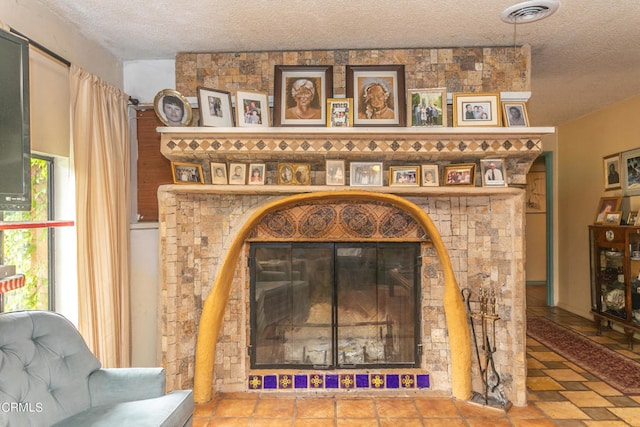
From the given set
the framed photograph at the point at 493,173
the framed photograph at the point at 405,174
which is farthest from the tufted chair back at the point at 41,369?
the framed photograph at the point at 493,173

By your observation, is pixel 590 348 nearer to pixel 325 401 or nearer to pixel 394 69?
pixel 325 401

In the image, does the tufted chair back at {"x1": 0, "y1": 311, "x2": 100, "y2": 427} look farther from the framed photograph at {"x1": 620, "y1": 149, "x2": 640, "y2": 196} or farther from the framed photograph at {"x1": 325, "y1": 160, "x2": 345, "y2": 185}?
the framed photograph at {"x1": 620, "y1": 149, "x2": 640, "y2": 196}

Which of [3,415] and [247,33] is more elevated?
[247,33]

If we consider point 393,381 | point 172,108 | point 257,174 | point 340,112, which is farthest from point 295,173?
point 393,381

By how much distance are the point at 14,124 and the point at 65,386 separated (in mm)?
1174

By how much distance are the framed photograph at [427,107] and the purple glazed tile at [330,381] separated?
6.11ft

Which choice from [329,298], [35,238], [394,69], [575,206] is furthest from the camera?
[575,206]

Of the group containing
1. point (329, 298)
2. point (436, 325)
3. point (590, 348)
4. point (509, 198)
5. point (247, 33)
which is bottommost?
point (590, 348)

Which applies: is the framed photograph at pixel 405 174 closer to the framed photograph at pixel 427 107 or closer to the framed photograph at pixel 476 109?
the framed photograph at pixel 427 107

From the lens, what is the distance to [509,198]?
9.07 feet

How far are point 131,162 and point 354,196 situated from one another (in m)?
1.71

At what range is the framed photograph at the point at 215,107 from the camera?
2.74 m

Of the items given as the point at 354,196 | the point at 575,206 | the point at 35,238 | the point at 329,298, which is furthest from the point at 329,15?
the point at 575,206

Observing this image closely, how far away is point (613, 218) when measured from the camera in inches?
172
